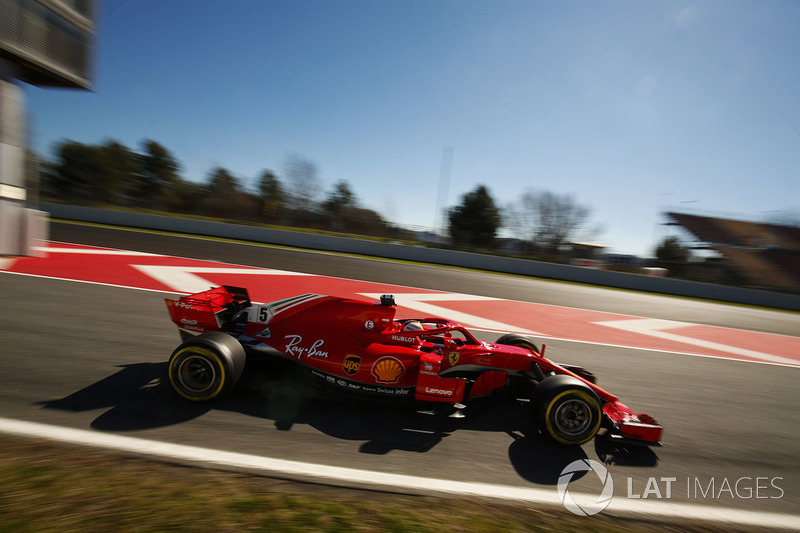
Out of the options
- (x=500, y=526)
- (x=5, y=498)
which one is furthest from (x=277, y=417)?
(x=500, y=526)

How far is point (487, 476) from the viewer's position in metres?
3.25

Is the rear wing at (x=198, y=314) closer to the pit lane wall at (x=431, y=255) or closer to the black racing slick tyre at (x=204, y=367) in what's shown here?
the black racing slick tyre at (x=204, y=367)

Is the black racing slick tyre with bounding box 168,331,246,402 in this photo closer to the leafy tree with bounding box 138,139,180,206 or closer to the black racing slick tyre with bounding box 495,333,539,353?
the black racing slick tyre with bounding box 495,333,539,353

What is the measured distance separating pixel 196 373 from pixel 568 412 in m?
3.39

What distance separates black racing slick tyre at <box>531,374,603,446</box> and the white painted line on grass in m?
0.62

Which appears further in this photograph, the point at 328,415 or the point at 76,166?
the point at 76,166

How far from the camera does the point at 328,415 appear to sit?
380 cm

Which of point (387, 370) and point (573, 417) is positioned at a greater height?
point (387, 370)

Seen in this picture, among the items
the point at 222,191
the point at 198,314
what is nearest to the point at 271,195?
→ the point at 222,191

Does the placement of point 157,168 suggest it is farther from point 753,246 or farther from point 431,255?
point 753,246

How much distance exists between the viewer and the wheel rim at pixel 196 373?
368 cm

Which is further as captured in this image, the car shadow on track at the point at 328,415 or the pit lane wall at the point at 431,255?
the pit lane wall at the point at 431,255

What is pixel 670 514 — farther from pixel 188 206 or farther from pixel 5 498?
pixel 188 206

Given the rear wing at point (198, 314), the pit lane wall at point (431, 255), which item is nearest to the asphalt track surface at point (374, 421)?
the rear wing at point (198, 314)
